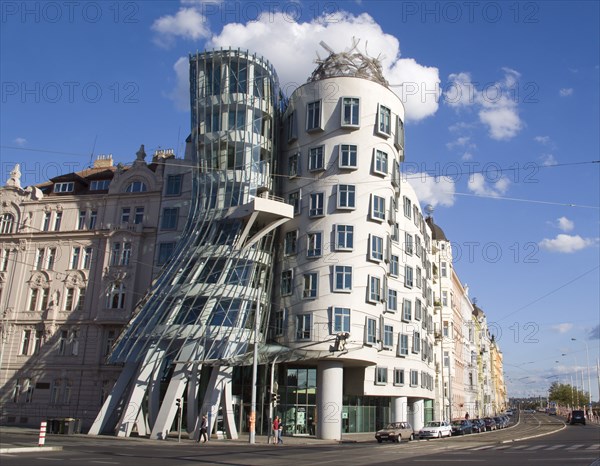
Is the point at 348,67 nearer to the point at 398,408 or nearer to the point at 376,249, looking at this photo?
the point at 376,249

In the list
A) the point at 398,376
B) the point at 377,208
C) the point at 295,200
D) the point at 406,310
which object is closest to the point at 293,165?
the point at 295,200

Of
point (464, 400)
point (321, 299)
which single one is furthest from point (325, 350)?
point (464, 400)

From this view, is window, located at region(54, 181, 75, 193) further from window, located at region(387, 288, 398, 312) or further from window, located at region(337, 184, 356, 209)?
window, located at region(387, 288, 398, 312)

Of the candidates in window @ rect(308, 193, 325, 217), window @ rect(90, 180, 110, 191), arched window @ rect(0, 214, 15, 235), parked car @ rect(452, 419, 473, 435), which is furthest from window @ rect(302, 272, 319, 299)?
arched window @ rect(0, 214, 15, 235)

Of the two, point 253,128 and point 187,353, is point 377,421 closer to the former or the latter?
point 187,353

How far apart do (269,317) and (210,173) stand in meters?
13.1

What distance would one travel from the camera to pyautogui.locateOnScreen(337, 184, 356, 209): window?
48656 millimetres

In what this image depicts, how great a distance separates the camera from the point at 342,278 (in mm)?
47344

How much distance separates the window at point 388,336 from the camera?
1982 inches

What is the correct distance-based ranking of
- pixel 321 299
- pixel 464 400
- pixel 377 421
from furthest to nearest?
pixel 464 400 → pixel 377 421 → pixel 321 299

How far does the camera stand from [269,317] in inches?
1976

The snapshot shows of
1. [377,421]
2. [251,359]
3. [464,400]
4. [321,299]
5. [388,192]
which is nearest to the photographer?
[251,359]

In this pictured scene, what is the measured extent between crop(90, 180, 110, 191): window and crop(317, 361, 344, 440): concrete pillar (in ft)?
95.6

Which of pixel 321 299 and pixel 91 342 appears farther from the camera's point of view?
pixel 91 342
